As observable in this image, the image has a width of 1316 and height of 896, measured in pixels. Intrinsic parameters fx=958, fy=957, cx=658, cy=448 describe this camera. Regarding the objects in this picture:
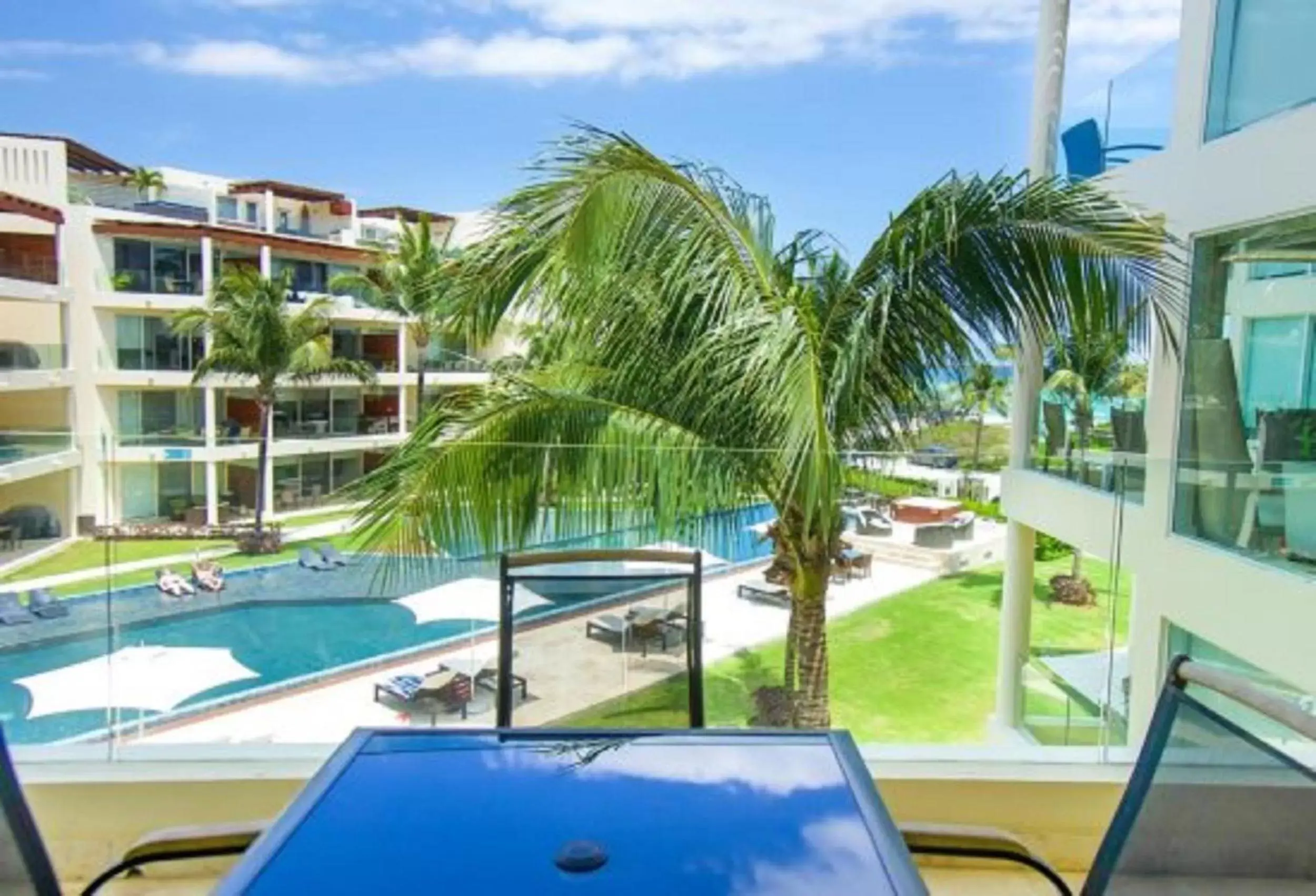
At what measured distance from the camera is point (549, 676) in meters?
2.45

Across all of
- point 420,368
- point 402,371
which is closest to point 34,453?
point 420,368

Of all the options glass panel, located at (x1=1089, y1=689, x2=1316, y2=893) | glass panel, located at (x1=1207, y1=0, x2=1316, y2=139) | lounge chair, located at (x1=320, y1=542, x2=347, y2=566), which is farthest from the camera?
glass panel, located at (x1=1207, y1=0, x2=1316, y2=139)

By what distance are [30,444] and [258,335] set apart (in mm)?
22641

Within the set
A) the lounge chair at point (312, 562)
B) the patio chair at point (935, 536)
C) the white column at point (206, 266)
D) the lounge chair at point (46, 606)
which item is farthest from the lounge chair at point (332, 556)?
the white column at point (206, 266)

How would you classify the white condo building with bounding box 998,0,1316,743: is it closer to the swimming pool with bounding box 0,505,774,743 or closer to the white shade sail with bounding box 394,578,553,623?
the swimming pool with bounding box 0,505,774,743

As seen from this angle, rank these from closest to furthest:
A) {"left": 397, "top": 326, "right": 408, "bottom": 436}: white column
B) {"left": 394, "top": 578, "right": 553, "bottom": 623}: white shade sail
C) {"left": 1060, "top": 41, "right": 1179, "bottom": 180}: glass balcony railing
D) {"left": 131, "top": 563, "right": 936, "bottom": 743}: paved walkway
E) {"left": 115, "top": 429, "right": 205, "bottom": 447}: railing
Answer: {"left": 131, "top": 563, "right": 936, "bottom": 743}: paved walkway, {"left": 394, "top": 578, "right": 553, "bottom": 623}: white shade sail, {"left": 115, "top": 429, "right": 205, "bottom": 447}: railing, {"left": 1060, "top": 41, "right": 1179, "bottom": 180}: glass balcony railing, {"left": 397, "top": 326, "right": 408, "bottom": 436}: white column

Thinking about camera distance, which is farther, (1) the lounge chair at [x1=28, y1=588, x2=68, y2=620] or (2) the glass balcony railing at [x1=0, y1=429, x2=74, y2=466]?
(2) the glass balcony railing at [x1=0, y1=429, x2=74, y2=466]

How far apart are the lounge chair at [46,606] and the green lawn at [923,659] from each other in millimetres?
2198

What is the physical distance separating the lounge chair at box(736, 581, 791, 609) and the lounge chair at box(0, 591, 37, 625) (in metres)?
2.44

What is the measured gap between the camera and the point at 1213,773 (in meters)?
1.59

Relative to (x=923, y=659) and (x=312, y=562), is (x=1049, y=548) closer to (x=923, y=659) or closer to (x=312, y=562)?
(x=923, y=659)

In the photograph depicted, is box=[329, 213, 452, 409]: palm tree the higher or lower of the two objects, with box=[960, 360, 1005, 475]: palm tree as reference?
higher

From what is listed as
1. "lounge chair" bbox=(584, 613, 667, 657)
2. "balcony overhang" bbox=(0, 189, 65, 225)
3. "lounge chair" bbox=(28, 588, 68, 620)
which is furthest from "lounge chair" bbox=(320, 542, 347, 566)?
"balcony overhang" bbox=(0, 189, 65, 225)

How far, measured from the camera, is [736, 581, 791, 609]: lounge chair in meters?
3.59
